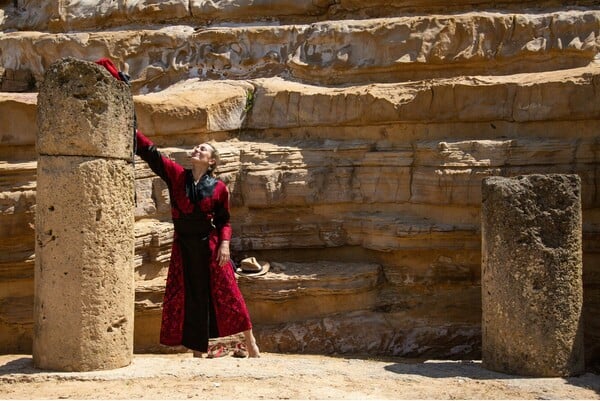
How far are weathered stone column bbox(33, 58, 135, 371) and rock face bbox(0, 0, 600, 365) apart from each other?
1.78 meters

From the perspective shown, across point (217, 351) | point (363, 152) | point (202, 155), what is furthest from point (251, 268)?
point (202, 155)

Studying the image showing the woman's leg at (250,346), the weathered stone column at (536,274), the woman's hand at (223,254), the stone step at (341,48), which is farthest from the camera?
the stone step at (341,48)

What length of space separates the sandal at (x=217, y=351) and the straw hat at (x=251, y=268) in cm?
89

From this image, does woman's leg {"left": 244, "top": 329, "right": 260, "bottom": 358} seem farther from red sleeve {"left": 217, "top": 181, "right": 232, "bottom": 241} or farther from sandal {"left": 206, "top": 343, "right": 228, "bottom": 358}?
red sleeve {"left": 217, "top": 181, "right": 232, "bottom": 241}

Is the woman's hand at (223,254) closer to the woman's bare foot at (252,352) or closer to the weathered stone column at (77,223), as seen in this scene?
the woman's bare foot at (252,352)

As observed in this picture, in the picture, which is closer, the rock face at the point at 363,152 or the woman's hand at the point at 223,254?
the woman's hand at the point at 223,254

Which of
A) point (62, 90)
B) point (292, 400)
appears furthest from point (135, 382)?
point (62, 90)

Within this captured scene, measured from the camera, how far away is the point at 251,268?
9758 millimetres

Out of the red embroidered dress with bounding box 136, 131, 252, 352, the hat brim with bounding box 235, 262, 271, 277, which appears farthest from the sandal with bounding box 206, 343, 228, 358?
the hat brim with bounding box 235, 262, 271, 277

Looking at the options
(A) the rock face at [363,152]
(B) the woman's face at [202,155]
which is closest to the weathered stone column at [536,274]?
(A) the rock face at [363,152]

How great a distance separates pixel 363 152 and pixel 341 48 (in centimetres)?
144

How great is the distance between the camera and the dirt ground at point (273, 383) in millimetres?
6836

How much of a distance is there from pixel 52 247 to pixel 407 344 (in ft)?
12.8

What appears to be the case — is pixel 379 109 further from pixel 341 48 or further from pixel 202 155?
pixel 202 155
